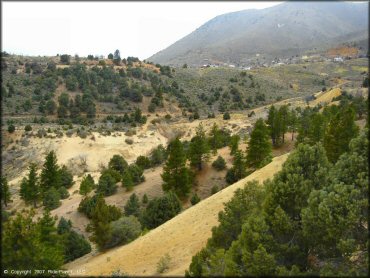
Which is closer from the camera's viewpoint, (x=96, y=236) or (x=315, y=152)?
(x=315, y=152)

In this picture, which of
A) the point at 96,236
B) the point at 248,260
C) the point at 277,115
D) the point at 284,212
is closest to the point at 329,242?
the point at 284,212

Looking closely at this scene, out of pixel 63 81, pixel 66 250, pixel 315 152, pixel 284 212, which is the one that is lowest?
pixel 66 250

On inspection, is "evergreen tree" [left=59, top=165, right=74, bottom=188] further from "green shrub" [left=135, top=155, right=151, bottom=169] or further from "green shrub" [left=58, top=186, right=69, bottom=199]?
"green shrub" [left=135, top=155, right=151, bottom=169]

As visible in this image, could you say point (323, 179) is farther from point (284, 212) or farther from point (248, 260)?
point (248, 260)

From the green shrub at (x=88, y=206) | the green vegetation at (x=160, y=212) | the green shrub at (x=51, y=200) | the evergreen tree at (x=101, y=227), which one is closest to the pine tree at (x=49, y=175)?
the green shrub at (x=51, y=200)

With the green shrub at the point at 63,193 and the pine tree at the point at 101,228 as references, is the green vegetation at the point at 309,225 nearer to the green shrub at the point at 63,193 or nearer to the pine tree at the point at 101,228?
the pine tree at the point at 101,228

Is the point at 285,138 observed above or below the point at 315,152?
below

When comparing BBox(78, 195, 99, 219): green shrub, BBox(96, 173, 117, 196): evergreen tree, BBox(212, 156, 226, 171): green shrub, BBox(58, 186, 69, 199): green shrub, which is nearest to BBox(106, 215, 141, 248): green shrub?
BBox(78, 195, 99, 219): green shrub
